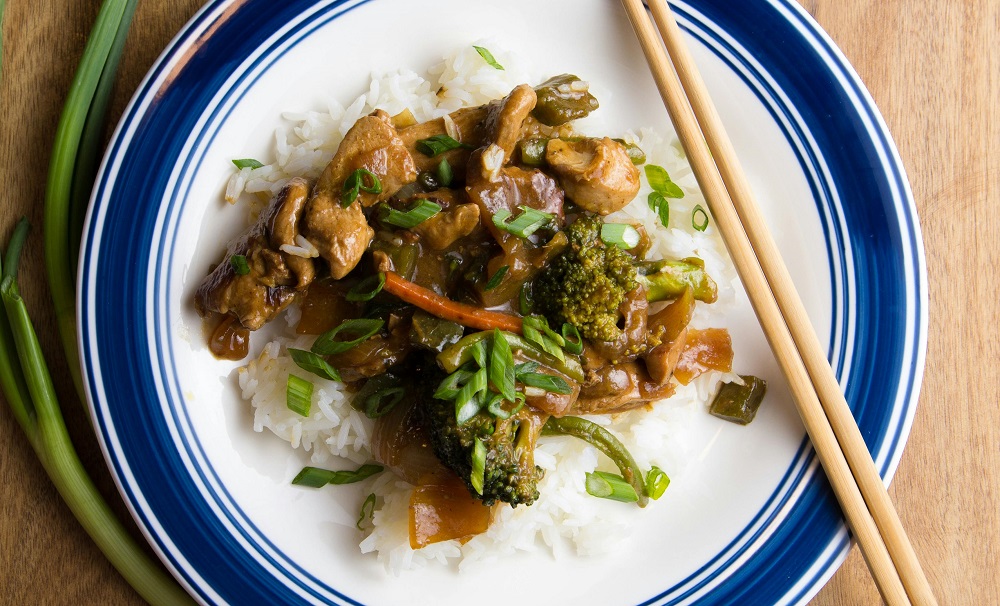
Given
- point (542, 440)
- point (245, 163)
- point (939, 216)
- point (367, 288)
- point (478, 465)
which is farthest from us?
point (939, 216)

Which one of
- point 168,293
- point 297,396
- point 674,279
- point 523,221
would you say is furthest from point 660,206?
point 168,293

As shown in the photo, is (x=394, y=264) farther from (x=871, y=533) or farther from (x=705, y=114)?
(x=871, y=533)

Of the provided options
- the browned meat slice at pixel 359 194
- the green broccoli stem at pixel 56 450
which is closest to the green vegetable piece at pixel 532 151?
the browned meat slice at pixel 359 194

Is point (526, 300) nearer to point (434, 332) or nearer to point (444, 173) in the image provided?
point (434, 332)

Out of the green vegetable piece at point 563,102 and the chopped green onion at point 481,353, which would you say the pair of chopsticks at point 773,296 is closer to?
the green vegetable piece at point 563,102

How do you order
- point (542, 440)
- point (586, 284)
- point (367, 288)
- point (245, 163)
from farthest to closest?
point (542, 440)
point (245, 163)
point (367, 288)
point (586, 284)

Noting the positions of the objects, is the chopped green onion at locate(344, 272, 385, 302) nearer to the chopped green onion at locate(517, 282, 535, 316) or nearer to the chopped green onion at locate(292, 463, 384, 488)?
the chopped green onion at locate(517, 282, 535, 316)

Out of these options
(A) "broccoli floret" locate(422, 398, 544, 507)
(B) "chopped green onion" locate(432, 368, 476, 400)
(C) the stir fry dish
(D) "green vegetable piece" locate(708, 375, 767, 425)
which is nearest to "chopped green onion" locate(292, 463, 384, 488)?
(C) the stir fry dish
